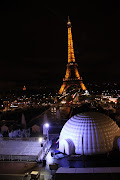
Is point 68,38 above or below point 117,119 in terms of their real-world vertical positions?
above

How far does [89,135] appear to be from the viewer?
1708 centimetres

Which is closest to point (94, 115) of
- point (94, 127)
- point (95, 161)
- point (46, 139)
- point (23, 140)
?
point (94, 127)

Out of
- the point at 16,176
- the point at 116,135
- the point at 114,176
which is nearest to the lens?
the point at 114,176

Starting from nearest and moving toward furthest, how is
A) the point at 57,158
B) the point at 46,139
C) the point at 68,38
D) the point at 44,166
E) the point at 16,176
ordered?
the point at 16,176
the point at 44,166
the point at 57,158
the point at 46,139
the point at 68,38

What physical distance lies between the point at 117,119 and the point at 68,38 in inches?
→ 2321

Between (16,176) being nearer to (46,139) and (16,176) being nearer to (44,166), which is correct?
(44,166)

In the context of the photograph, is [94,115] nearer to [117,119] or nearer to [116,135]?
[116,135]

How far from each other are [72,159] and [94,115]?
5.05m

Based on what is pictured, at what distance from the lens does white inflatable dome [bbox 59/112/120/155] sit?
661 inches

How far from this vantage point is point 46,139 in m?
20.8

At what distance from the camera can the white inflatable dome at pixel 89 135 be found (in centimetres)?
1678

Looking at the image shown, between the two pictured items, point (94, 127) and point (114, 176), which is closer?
point (114, 176)

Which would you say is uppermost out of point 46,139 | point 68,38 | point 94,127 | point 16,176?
point 68,38

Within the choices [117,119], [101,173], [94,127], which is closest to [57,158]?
[94,127]
